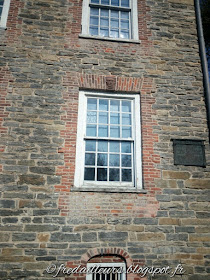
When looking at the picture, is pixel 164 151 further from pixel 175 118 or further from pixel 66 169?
pixel 66 169

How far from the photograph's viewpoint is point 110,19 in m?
6.21

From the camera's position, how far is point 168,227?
4398mm

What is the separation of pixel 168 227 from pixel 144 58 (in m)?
4.35

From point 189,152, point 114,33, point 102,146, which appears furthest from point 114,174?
point 114,33

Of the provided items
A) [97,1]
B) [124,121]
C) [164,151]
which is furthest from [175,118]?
[97,1]

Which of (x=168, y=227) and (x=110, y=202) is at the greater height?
(x=110, y=202)

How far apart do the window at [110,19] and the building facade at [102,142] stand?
0.04 meters

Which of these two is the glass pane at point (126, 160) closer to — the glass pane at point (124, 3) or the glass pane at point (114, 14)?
the glass pane at point (114, 14)

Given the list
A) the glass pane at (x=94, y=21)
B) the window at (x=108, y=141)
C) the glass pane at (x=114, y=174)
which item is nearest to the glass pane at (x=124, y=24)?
the glass pane at (x=94, y=21)

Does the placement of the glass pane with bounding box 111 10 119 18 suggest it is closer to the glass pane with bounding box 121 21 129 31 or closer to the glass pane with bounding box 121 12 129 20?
the glass pane with bounding box 121 12 129 20

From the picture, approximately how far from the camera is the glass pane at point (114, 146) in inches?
195

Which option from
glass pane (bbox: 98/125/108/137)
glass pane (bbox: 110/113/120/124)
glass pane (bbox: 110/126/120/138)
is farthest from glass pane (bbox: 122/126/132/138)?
glass pane (bbox: 98/125/108/137)

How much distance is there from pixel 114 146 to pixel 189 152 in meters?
1.83

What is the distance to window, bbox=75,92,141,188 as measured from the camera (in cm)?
474
